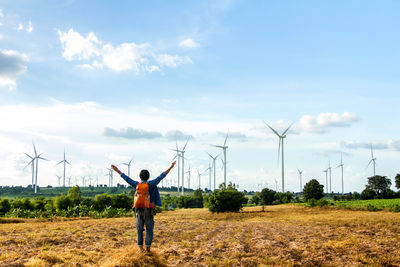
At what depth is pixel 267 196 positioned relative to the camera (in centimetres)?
13912

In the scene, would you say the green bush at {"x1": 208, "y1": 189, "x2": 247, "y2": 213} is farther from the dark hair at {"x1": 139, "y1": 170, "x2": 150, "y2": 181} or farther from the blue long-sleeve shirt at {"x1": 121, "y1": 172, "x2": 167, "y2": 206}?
the dark hair at {"x1": 139, "y1": 170, "x2": 150, "y2": 181}

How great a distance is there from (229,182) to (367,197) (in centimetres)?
6723

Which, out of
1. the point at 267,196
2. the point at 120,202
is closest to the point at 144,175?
the point at 120,202

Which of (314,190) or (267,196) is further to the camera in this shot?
(267,196)

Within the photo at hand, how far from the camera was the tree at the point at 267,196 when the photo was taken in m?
138

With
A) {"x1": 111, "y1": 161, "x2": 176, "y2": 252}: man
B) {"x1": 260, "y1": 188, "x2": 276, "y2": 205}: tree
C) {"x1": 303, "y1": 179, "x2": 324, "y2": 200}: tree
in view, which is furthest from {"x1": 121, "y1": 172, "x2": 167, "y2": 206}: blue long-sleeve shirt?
{"x1": 260, "y1": 188, "x2": 276, "y2": 205}: tree

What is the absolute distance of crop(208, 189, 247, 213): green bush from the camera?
274ft

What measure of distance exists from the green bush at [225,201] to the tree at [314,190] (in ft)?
183

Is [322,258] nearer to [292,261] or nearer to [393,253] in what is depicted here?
[292,261]

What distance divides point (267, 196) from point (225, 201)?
59.4 metres

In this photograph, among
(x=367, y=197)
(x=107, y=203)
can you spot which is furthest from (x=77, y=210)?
(x=367, y=197)

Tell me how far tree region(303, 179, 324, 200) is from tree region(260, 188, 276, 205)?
1368 centimetres

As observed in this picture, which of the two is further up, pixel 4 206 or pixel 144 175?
pixel 144 175

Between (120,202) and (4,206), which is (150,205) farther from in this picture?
(120,202)
